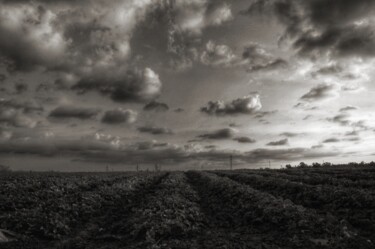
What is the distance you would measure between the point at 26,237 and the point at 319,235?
37.0ft

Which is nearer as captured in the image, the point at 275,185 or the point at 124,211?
the point at 124,211

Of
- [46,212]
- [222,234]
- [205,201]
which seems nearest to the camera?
[222,234]

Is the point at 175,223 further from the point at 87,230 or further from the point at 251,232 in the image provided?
the point at 87,230

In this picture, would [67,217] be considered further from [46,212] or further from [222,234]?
[222,234]

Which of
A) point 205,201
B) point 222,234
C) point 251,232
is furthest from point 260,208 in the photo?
point 205,201

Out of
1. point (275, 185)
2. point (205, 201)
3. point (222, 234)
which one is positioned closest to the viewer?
point (222, 234)

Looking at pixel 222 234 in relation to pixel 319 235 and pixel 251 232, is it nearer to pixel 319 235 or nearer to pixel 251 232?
pixel 251 232

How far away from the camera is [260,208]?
16.7 m

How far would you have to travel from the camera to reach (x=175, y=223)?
13.4 m

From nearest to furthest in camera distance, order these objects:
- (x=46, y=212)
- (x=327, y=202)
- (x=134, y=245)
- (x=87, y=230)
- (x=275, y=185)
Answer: (x=134, y=245)
(x=87, y=230)
(x=46, y=212)
(x=327, y=202)
(x=275, y=185)

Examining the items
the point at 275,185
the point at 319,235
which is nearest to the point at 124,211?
the point at 319,235

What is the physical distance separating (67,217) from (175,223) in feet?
20.9

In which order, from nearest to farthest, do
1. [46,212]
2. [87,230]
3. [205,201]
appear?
[87,230] → [46,212] → [205,201]

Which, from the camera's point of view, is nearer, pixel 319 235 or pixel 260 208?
pixel 319 235
